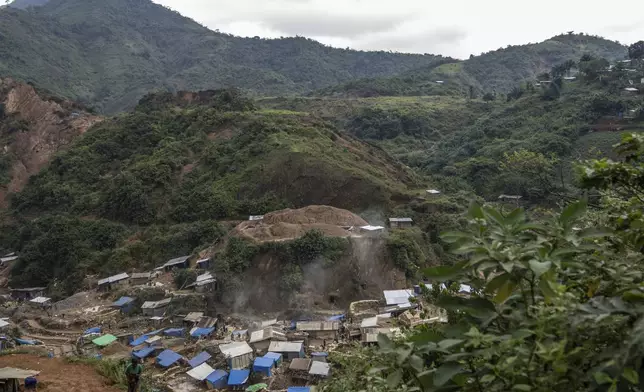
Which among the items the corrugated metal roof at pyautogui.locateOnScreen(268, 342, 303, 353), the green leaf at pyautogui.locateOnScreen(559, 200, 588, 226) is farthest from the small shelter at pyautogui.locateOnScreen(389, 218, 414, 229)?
the green leaf at pyautogui.locateOnScreen(559, 200, 588, 226)

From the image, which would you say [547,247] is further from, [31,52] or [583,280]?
[31,52]

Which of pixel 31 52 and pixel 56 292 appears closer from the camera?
pixel 56 292

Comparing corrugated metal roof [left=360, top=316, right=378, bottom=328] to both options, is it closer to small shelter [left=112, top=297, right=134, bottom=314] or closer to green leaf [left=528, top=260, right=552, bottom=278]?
small shelter [left=112, top=297, right=134, bottom=314]

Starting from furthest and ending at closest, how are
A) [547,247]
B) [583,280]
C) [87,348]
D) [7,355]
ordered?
[87,348] → [7,355] → [583,280] → [547,247]

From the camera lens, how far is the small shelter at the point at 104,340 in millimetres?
18609

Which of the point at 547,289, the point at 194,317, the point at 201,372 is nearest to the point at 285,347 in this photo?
the point at 201,372

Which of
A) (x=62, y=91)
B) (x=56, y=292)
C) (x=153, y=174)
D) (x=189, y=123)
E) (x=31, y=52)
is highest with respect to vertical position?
(x=31, y=52)

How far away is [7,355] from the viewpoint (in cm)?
1398

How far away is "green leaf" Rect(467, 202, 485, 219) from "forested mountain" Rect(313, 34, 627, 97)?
2914 inches

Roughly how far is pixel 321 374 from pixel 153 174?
22.1 meters

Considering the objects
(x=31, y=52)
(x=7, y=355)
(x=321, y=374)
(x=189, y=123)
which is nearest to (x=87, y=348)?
(x=7, y=355)

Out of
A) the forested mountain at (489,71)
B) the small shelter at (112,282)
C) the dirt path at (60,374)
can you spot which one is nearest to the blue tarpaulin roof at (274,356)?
the dirt path at (60,374)

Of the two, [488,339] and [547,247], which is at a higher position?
[547,247]

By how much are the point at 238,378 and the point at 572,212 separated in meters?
15.4
